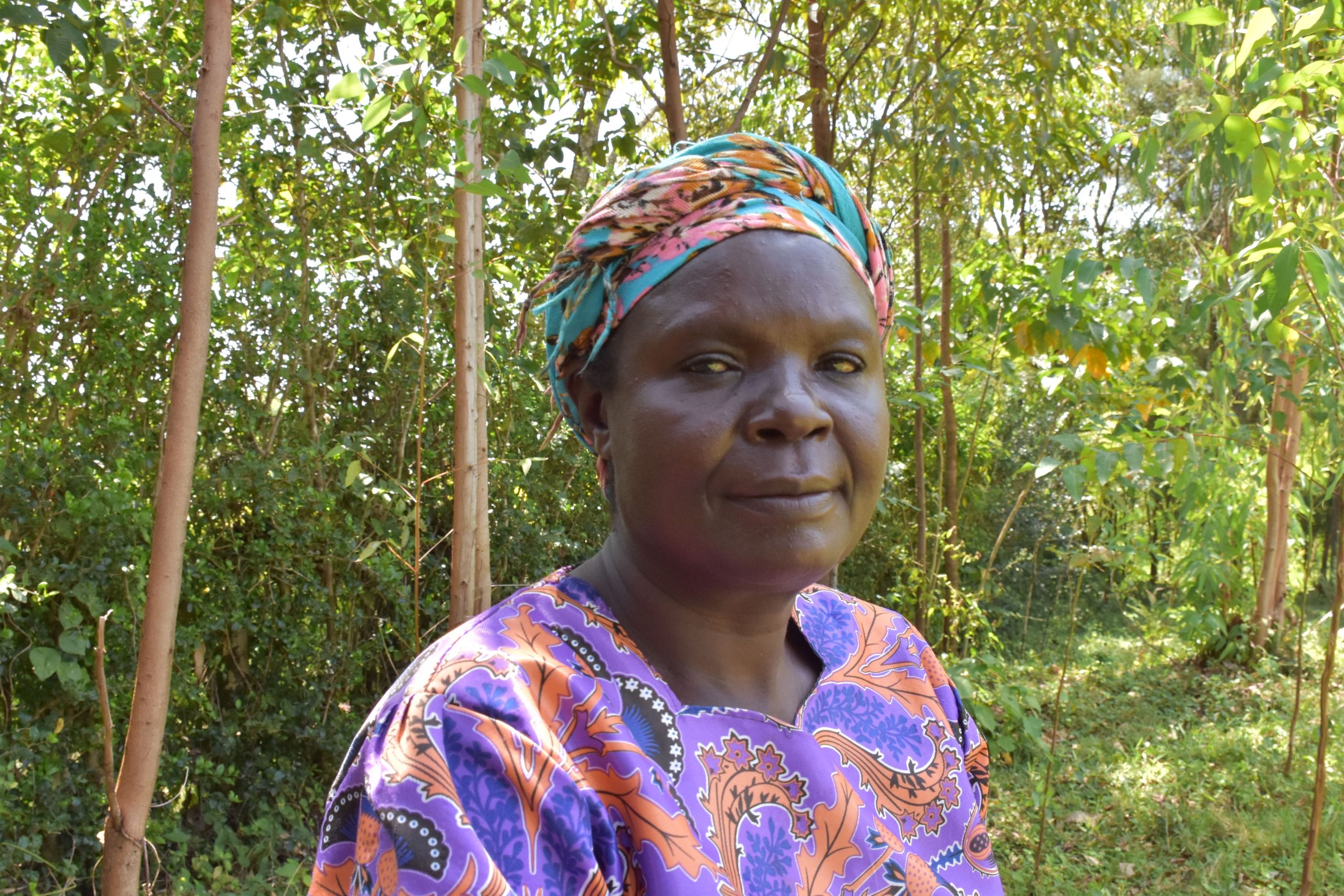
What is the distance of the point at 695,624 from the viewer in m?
1.23

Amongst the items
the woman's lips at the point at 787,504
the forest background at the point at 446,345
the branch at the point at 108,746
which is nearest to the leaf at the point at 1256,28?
the forest background at the point at 446,345

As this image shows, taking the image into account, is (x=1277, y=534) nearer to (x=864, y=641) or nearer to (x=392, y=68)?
(x=864, y=641)

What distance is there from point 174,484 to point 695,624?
3.25 ft

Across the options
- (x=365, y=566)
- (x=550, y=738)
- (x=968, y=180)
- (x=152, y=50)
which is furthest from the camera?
(x=968, y=180)

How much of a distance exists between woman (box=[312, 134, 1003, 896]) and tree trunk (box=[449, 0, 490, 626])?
101cm

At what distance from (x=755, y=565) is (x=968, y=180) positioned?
3.85 m

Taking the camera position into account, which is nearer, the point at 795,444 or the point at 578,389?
the point at 795,444

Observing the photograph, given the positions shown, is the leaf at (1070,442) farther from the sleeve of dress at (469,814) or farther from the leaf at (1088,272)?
the sleeve of dress at (469,814)

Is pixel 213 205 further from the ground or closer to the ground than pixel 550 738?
further from the ground

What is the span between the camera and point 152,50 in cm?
328

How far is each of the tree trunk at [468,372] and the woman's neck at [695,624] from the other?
1.09 metres

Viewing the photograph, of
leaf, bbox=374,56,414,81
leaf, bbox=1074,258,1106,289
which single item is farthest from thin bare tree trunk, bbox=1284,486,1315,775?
leaf, bbox=374,56,414,81

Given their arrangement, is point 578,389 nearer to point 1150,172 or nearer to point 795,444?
point 795,444

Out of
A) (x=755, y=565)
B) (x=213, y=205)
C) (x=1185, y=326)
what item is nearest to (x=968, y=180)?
Answer: (x=1185, y=326)
